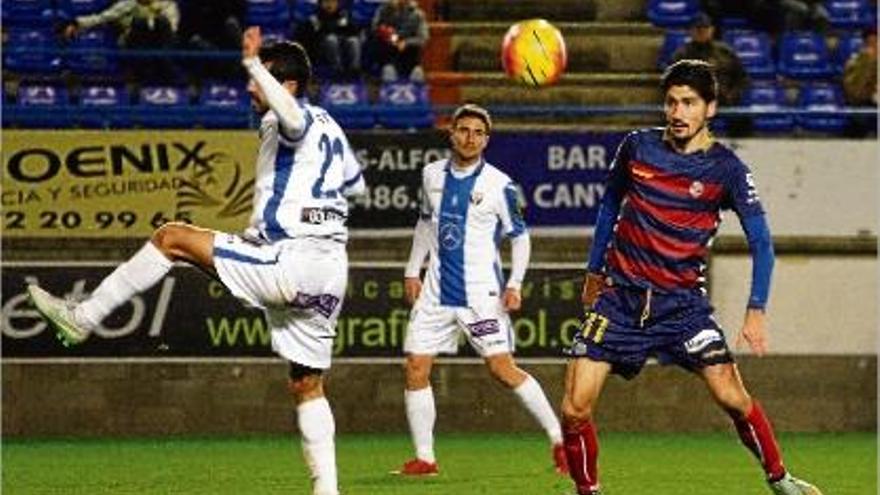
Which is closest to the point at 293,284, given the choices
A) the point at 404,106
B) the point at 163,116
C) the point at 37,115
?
the point at 37,115

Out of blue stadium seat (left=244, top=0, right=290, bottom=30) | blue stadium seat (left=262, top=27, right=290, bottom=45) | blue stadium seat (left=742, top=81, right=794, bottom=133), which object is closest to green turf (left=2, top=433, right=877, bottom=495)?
blue stadium seat (left=742, top=81, right=794, bottom=133)

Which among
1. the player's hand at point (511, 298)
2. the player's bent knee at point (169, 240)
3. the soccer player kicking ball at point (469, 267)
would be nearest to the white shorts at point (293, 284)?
the player's bent knee at point (169, 240)

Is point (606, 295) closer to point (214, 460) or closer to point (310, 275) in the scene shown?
point (310, 275)

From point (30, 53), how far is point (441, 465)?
228 inches

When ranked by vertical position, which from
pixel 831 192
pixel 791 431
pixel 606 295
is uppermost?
pixel 606 295

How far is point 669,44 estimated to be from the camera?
20.4m

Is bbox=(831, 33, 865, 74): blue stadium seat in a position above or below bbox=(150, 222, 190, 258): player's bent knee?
below

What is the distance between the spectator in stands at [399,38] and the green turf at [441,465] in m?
3.56

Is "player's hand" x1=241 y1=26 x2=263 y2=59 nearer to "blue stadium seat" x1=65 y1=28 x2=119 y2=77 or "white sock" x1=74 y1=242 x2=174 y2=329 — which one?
"white sock" x1=74 y1=242 x2=174 y2=329

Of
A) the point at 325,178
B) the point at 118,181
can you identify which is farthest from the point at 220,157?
the point at 325,178

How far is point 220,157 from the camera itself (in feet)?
54.9

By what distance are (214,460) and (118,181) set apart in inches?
113

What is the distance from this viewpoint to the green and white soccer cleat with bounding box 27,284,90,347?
391 inches

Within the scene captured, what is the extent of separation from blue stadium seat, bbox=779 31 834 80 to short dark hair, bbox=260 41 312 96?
36.3 ft
